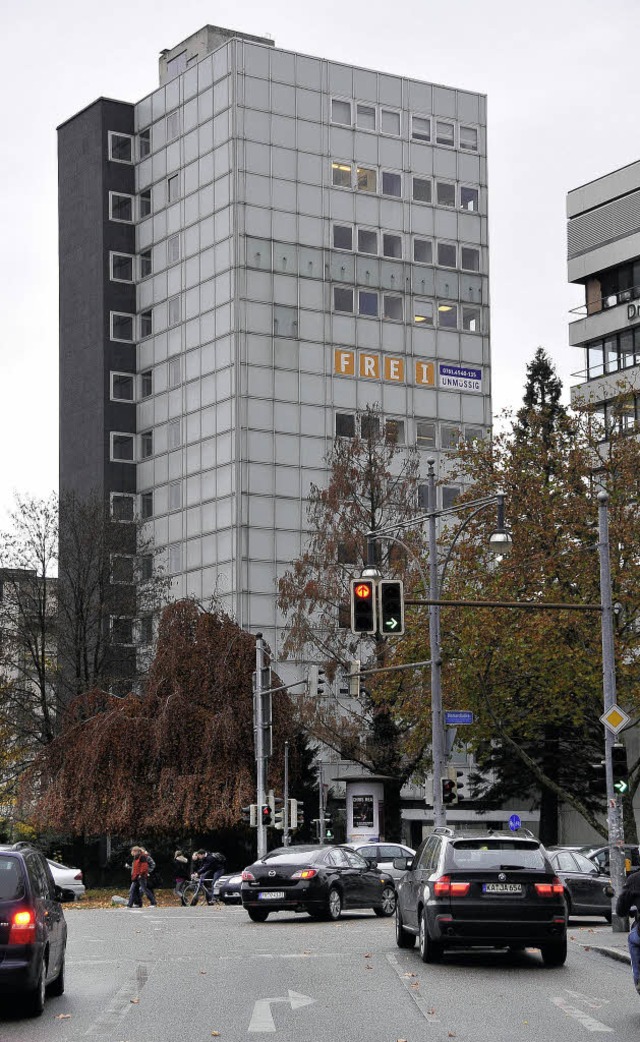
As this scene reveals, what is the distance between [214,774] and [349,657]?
13.1m

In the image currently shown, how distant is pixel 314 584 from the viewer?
5838 cm

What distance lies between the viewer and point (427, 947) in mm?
20859

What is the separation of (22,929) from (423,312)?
8183 centimetres

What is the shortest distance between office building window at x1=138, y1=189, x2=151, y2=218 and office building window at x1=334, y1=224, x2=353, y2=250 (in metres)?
11.1

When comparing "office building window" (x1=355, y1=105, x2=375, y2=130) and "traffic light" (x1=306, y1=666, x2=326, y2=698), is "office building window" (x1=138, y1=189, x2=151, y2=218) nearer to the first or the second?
"office building window" (x1=355, y1=105, x2=375, y2=130)

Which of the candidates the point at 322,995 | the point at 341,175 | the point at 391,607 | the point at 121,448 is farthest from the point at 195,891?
the point at 341,175

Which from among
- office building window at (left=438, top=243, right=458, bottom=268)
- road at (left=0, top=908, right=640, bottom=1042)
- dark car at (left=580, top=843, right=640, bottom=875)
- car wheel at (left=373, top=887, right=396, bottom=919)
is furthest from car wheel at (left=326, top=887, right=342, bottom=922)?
office building window at (left=438, top=243, right=458, bottom=268)

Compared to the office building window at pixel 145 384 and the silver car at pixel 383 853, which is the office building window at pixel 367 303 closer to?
the office building window at pixel 145 384

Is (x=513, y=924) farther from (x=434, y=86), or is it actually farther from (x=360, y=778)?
(x=434, y=86)

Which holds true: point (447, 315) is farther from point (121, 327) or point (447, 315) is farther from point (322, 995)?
point (322, 995)

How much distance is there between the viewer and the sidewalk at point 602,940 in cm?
2200

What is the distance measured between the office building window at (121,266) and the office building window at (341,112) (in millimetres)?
13695

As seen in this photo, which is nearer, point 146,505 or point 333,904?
point 333,904

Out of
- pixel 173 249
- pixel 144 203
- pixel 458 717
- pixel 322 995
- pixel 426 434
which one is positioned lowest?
pixel 322 995
